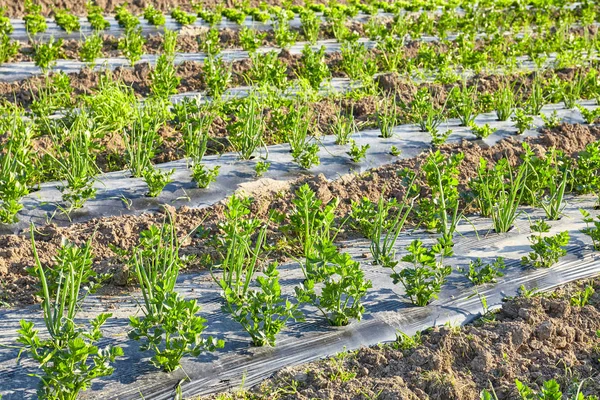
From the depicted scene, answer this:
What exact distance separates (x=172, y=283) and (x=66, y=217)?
152 centimetres

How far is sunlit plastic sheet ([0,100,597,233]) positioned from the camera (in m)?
4.92

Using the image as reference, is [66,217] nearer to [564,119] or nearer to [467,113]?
[467,113]

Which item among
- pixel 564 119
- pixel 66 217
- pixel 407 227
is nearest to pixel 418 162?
pixel 407 227

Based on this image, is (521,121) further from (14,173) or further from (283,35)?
(14,173)

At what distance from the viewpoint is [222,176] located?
5449mm

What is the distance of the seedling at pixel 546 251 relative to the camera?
4.34 meters

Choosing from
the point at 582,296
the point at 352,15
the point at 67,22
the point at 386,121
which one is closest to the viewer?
the point at 582,296

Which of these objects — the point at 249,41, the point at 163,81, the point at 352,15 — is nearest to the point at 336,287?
the point at 163,81

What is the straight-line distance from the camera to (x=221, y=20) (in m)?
9.66

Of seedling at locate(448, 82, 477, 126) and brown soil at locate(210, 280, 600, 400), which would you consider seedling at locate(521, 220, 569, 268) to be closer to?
brown soil at locate(210, 280, 600, 400)

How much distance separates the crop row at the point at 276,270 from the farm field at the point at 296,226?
0.02 m

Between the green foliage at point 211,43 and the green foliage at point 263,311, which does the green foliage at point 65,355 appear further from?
the green foliage at point 211,43

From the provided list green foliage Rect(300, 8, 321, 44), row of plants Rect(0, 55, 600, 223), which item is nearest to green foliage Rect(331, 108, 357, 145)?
row of plants Rect(0, 55, 600, 223)

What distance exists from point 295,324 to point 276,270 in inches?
12.3
